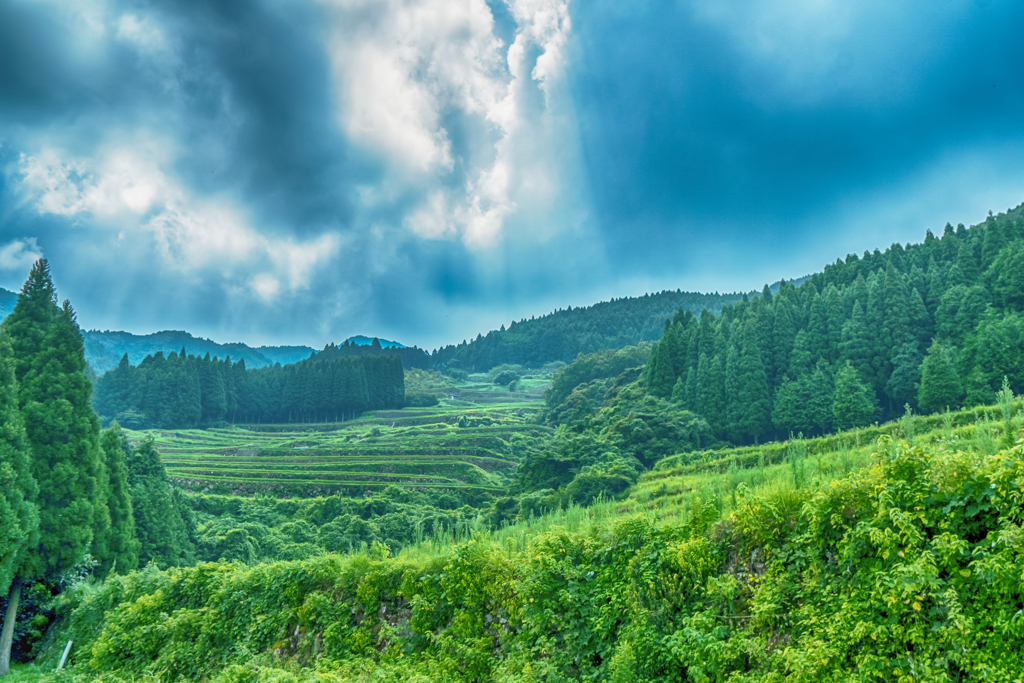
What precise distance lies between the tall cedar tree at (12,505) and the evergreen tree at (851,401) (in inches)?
1528

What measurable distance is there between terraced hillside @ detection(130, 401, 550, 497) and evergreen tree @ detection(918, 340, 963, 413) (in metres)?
28.2

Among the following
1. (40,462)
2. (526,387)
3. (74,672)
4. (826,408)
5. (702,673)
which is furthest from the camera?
(526,387)

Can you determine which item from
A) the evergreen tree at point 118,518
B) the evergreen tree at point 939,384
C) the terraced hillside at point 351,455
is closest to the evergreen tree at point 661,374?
the terraced hillside at point 351,455

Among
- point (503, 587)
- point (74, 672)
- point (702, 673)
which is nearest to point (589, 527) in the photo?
point (503, 587)

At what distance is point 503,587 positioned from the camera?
670cm

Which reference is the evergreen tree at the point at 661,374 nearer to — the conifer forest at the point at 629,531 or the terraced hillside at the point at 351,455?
the conifer forest at the point at 629,531

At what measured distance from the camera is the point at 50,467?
14977mm

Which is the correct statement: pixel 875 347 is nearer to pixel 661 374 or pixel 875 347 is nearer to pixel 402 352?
pixel 661 374

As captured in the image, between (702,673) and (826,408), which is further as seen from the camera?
(826,408)

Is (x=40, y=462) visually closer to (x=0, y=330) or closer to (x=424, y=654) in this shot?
(x=0, y=330)

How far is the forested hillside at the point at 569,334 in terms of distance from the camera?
504ft

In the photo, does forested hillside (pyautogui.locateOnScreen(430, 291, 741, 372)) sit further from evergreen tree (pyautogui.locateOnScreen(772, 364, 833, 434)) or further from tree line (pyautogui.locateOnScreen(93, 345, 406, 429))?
evergreen tree (pyautogui.locateOnScreen(772, 364, 833, 434))

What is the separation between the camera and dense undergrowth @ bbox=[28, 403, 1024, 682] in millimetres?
3756

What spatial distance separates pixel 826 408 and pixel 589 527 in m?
35.1
